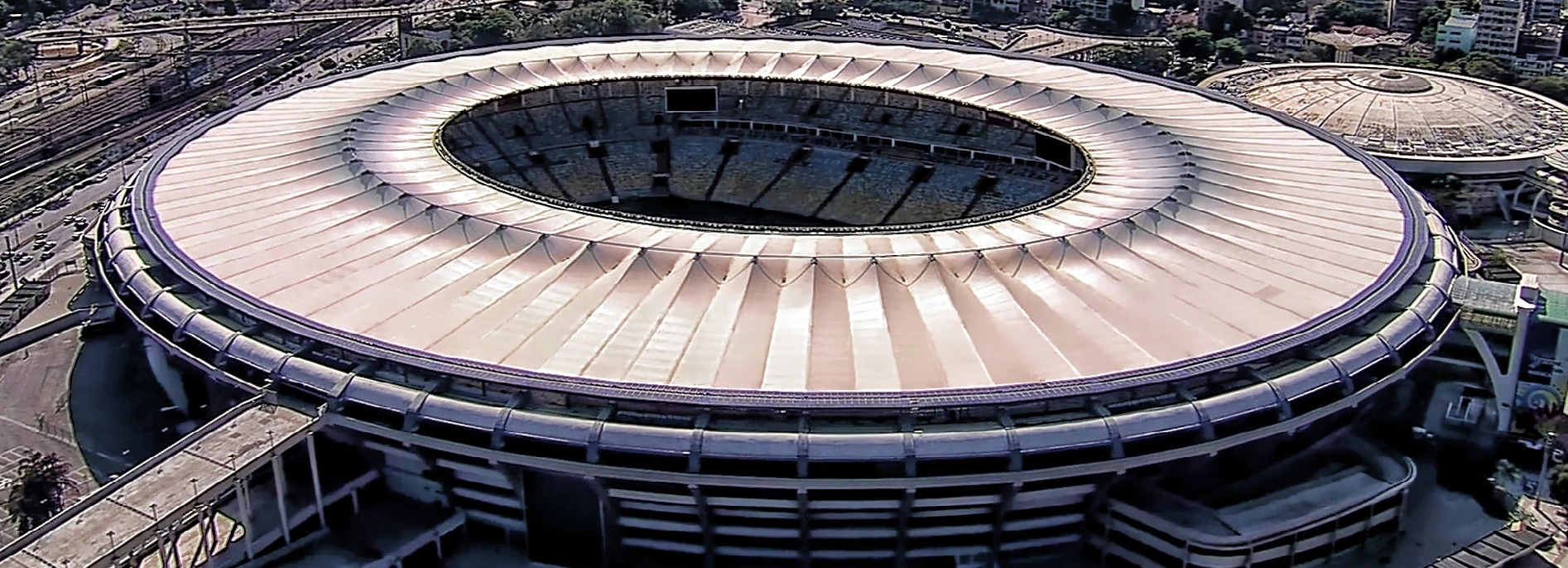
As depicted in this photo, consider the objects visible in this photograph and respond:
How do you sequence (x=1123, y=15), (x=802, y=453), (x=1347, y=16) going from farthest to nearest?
(x=1123, y=15) < (x=1347, y=16) < (x=802, y=453)

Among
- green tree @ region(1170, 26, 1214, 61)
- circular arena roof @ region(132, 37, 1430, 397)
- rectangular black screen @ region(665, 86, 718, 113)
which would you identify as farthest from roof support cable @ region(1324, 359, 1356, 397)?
green tree @ region(1170, 26, 1214, 61)

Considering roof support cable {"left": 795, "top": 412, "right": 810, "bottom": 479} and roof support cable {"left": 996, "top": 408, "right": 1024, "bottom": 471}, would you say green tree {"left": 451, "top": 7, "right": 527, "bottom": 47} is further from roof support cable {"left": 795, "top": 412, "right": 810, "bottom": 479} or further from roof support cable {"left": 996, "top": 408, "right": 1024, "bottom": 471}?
roof support cable {"left": 996, "top": 408, "right": 1024, "bottom": 471}

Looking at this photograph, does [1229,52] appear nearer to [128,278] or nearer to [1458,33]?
[1458,33]

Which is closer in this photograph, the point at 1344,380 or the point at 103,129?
the point at 1344,380

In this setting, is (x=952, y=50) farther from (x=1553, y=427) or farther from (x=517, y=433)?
(x=517, y=433)

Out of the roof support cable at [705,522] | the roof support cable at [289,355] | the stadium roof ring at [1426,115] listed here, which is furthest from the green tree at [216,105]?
the roof support cable at [705,522]

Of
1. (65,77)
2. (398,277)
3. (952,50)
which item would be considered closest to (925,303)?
(398,277)

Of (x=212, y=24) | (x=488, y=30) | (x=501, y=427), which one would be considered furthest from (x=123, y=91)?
(x=501, y=427)
